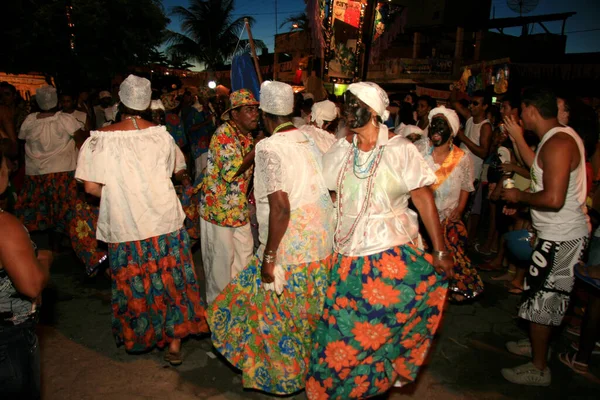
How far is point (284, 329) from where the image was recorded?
10.0 feet

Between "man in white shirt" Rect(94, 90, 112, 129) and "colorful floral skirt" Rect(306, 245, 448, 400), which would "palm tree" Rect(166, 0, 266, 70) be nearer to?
"man in white shirt" Rect(94, 90, 112, 129)

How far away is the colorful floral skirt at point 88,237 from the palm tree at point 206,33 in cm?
2786

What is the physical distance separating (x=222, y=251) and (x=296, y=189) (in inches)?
55.3

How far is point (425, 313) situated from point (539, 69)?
54.4ft

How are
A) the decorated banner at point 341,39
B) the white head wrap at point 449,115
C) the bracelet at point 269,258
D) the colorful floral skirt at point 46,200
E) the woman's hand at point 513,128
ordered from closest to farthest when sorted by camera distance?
the bracelet at point 269,258, the woman's hand at point 513,128, the white head wrap at point 449,115, the colorful floral skirt at point 46,200, the decorated banner at point 341,39

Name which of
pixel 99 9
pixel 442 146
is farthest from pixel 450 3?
pixel 442 146

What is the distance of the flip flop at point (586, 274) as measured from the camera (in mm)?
2990

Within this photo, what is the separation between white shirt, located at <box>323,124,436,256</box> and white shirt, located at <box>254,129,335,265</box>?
0.29 m

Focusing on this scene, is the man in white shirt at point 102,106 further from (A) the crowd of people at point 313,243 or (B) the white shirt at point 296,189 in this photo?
(B) the white shirt at point 296,189

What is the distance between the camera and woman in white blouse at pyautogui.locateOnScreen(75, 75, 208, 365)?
322 cm

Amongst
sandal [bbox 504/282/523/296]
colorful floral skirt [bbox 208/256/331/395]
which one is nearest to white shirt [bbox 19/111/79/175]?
colorful floral skirt [bbox 208/256/331/395]

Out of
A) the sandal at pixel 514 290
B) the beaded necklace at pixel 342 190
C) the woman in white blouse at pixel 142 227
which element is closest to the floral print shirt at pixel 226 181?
the woman in white blouse at pixel 142 227

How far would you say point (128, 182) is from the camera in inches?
128

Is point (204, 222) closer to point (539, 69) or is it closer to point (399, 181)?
point (399, 181)
